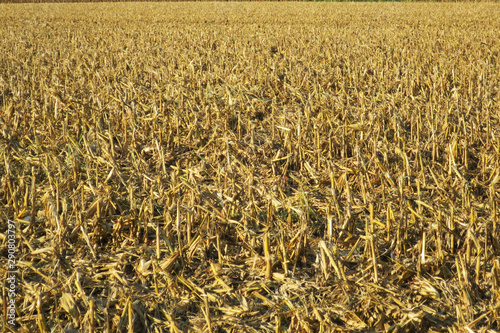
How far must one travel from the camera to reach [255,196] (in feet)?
9.15

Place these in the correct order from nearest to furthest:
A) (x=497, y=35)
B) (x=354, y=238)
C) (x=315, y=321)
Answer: (x=315, y=321), (x=354, y=238), (x=497, y=35)

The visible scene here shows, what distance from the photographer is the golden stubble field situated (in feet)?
6.25

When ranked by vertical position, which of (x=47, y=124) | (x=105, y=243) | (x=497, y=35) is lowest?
(x=105, y=243)

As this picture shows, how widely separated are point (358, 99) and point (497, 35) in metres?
5.58

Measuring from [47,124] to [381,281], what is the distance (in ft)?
11.1

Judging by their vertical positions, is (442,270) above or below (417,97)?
below

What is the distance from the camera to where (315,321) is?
1.80 meters

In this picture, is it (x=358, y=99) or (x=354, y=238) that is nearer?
(x=354, y=238)

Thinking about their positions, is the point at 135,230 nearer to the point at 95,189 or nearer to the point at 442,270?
the point at 95,189

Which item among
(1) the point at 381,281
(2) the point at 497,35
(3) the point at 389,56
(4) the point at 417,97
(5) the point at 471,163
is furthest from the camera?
(2) the point at 497,35

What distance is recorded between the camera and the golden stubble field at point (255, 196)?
Answer: 1904 millimetres

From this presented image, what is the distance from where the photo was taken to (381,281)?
1997 millimetres

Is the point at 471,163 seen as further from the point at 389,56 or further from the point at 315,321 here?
the point at 389,56

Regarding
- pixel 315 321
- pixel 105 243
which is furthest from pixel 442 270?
pixel 105 243
